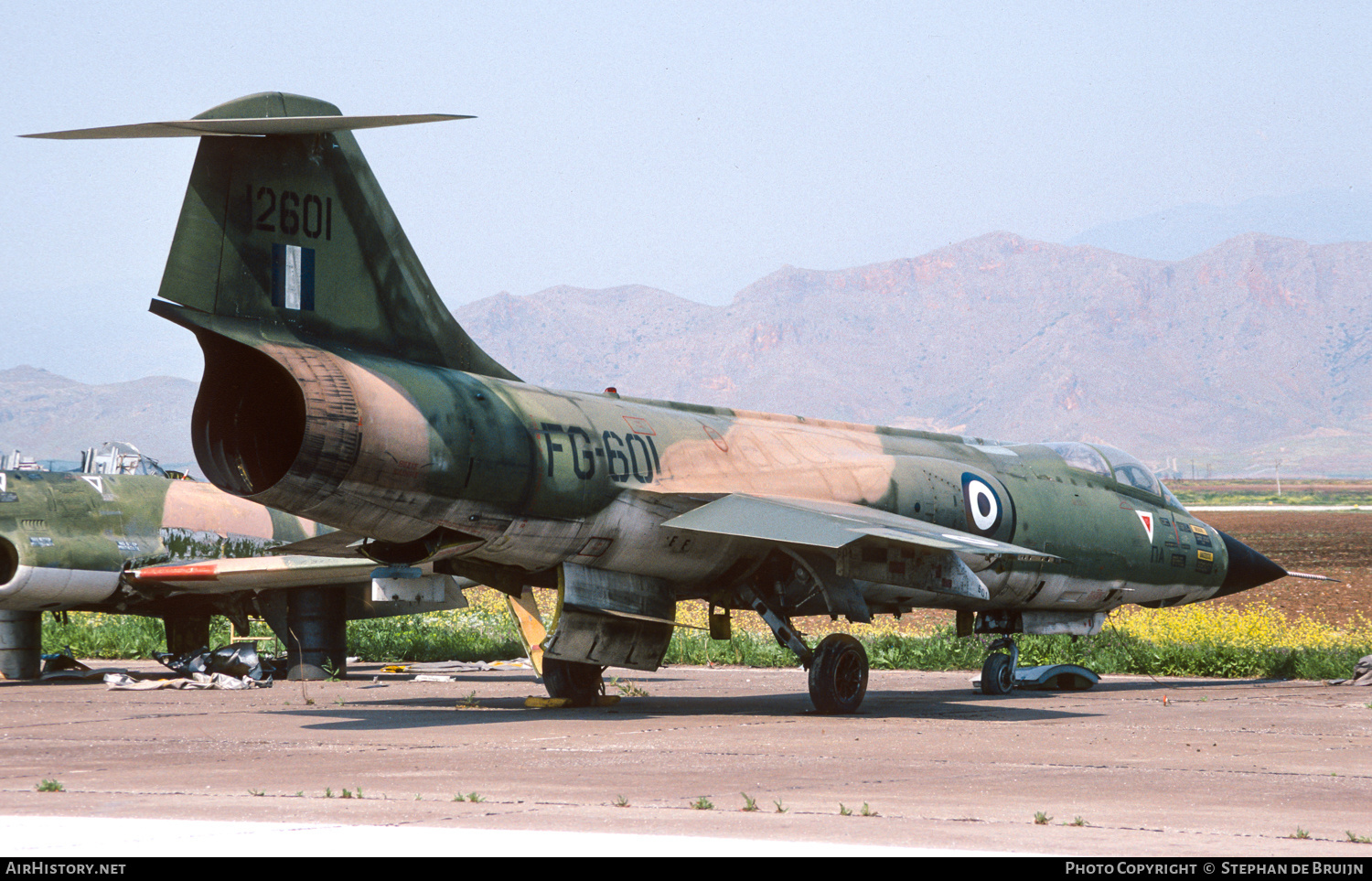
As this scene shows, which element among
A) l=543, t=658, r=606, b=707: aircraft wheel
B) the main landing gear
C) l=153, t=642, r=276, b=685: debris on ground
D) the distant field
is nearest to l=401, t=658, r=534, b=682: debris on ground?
l=153, t=642, r=276, b=685: debris on ground

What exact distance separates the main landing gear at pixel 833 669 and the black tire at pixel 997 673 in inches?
112

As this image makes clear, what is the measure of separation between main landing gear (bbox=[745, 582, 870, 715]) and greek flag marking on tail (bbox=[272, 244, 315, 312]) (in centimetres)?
590

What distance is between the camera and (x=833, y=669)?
14.7 meters

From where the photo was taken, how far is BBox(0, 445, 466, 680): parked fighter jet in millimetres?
19812

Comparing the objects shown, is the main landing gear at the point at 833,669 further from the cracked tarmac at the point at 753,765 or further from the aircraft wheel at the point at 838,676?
the cracked tarmac at the point at 753,765

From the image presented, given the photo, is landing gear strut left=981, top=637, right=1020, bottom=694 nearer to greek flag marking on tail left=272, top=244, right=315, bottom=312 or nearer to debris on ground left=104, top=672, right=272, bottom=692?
greek flag marking on tail left=272, top=244, right=315, bottom=312

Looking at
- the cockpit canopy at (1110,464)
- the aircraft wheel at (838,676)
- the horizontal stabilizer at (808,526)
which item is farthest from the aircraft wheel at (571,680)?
the cockpit canopy at (1110,464)

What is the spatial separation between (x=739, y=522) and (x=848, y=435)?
3.87 m

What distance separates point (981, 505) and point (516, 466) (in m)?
6.50

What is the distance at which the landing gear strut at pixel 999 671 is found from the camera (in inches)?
686

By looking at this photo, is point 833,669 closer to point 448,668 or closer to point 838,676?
point 838,676

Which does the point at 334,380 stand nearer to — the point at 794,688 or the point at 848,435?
the point at 848,435

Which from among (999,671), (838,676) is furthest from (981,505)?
(838,676)
